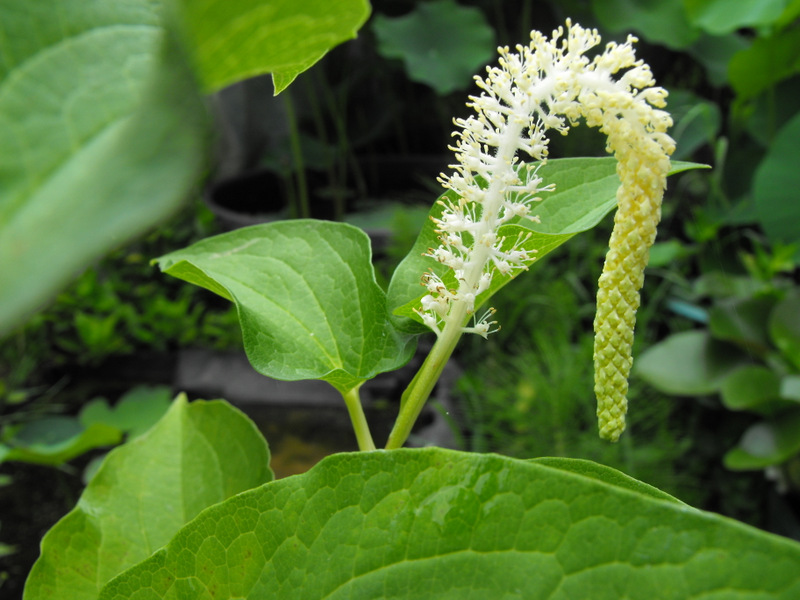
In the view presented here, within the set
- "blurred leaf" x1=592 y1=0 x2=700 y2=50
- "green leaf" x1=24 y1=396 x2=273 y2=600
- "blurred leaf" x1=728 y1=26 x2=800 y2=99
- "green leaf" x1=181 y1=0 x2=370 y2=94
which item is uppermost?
"blurred leaf" x1=592 y1=0 x2=700 y2=50

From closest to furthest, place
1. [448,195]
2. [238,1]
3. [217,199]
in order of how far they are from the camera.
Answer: [238,1] < [448,195] < [217,199]

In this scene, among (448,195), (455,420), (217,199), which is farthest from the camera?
(217,199)

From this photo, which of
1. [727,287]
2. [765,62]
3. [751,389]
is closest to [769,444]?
[751,389]

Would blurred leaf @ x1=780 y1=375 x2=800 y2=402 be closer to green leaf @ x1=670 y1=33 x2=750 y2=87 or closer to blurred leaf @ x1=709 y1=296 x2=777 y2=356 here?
blurred leaf @ x1=709 y1=296 x2=777 y2=356

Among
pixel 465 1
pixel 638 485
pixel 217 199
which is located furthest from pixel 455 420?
pixel 465 1

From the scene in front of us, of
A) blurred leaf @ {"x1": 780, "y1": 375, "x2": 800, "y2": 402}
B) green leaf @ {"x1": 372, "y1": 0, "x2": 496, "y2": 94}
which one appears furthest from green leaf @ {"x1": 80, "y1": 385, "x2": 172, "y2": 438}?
green leaf @ {"x1": 372, "y1": 0, "x2": 496, "y2": 94}

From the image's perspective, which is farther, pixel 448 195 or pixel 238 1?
pixel 448 195

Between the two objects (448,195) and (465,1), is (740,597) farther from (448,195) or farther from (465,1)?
(465,1)
